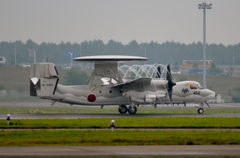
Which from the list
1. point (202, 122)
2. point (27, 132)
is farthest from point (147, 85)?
point (27, 132)

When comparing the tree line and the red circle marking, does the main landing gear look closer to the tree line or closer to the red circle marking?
the red circle marking

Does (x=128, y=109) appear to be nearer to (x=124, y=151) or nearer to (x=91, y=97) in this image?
(x=91, y=97)

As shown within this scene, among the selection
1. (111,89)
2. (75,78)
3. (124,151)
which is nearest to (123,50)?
(75,78)

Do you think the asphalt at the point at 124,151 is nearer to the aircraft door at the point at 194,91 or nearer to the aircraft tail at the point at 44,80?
the aircraft tail at the point at 44,80

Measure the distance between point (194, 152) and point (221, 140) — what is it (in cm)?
401

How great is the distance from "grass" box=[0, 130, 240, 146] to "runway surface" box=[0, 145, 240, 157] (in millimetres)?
1276

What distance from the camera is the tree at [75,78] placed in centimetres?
7769

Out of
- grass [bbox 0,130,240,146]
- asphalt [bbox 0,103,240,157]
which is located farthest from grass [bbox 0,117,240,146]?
asphalt [bbox 0,103,240,157]

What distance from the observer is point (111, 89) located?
44188mm

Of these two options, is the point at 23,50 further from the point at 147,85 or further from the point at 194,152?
the point at 194,152

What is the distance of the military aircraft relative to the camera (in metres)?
42.9

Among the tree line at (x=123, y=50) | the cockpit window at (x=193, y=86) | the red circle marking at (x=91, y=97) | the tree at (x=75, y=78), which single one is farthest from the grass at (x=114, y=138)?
the tree line at (x=123, y=50)

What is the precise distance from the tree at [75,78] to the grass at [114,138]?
49.7 m

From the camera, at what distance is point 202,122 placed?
33.5 meters
